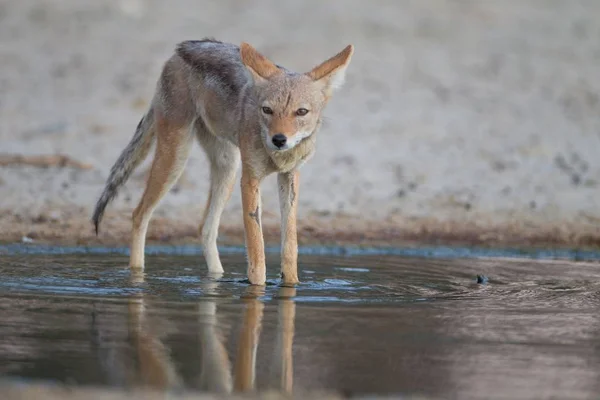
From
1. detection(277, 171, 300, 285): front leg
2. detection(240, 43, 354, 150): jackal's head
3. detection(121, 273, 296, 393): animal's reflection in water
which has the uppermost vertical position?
detection(240, 43, 354, 150): jackal's head

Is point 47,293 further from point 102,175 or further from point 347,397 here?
point 102,175

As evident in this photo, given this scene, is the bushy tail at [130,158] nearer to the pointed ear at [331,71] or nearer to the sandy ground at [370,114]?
the sandy ground at [370,114]

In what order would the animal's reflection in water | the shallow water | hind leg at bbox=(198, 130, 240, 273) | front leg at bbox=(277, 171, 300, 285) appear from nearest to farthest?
1. the animal's reflection in water
2. the shallow water
3. front leg at bbox=(277, 171, 300, 285)
4. hind leg at bbox=(198, 130, 240, 273)

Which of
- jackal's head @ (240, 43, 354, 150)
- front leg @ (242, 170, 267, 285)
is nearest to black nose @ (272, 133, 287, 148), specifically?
jackal's head @ (240, 43, 354, 150)

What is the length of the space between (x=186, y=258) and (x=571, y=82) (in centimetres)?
644

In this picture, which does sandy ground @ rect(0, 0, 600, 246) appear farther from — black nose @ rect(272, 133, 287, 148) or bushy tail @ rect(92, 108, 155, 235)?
black nose @ rect(272, 133, 287, 148)

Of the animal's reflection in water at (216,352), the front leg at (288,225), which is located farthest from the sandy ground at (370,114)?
the animal's reflection in water at (216,352)

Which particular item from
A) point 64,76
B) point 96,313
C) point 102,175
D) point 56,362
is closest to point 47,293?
point 96,313

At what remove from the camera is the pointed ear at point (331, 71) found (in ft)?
20.3

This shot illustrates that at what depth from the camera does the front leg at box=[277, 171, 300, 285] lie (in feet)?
20.7

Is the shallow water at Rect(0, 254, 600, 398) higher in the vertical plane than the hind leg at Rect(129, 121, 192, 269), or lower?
lower

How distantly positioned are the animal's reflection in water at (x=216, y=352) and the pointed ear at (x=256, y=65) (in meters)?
1.28

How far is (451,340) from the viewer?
469 cm

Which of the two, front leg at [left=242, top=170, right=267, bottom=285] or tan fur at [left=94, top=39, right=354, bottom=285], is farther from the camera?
front leg at [left=242, top=170, right=267, bottom=285]
